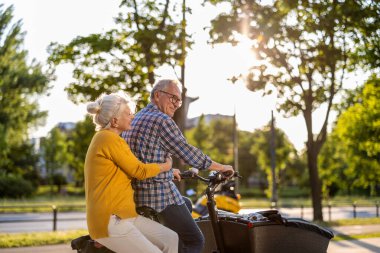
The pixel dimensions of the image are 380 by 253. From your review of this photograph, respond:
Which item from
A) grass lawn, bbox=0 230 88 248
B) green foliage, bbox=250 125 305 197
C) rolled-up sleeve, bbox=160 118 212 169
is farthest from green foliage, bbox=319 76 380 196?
rolled-up sleeve, bbox=160 118 212 169

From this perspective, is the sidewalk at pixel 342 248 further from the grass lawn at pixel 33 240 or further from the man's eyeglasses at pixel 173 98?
the man's eyeglasses at pixel 173 98

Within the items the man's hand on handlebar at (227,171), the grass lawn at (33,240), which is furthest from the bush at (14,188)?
the man's hand on handlebar at (227,171)

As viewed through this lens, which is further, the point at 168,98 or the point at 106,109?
the point at 168,98

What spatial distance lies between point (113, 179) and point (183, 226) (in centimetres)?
81

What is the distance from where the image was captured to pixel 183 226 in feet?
14.1

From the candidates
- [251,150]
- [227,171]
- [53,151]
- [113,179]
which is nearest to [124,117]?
[113,179]

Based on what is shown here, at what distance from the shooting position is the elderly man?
4.20 meters

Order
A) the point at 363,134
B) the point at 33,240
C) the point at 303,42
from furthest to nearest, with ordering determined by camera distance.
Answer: the point at 363,134 < the point at 303,42 < the point at 33,240

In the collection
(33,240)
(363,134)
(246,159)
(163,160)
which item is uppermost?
(246,159)

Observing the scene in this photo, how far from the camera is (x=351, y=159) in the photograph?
115 feet

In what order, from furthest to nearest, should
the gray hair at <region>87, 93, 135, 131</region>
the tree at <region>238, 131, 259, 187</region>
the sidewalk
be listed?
the tree at <region>238, 131, 259, 187</region> → the sidewalk → the gray hair at <region>87, 93, 135, 131</region>

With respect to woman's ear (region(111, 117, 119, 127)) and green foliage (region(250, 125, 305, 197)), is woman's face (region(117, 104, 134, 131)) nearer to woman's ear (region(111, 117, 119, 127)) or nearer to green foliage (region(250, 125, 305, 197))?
woman's ear (region(111, 117, 119, 127))

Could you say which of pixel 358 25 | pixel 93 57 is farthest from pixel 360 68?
pixel 93 57

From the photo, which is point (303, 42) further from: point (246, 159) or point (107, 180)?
point (246, 159)
